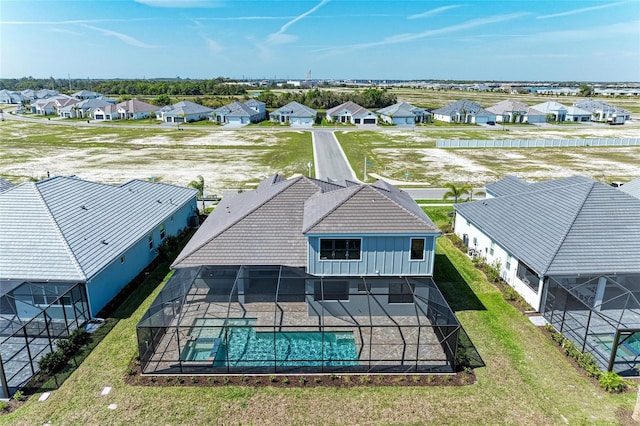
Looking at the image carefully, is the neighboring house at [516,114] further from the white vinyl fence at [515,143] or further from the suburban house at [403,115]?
the white vinyl fence at [515,143]

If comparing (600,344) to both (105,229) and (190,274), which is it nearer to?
(190,274)

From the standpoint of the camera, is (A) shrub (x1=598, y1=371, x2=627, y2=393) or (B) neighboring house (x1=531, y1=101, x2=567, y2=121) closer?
(A) shrub (x1=598, y1=371, x2=627, y2=393)

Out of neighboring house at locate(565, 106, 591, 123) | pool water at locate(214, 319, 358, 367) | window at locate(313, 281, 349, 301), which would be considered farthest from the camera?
neighboring house at locate(565, 106, 591, 123)

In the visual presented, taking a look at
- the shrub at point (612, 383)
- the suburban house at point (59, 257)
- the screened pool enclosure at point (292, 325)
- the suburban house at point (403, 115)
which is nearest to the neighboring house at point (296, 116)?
the suburban house at point (403, 115)

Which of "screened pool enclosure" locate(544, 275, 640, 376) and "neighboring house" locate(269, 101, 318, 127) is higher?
"neighboring house" locate(269, 101, 318, 127)

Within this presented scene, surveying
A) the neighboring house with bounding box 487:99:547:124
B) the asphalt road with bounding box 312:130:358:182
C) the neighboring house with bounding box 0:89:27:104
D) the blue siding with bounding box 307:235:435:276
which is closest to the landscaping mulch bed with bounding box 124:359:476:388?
the blue siding with bounding box 307:235:435:276

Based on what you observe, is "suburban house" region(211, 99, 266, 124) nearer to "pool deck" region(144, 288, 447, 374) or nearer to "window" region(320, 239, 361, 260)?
"pool deck" region(144, 288, 447, 374)

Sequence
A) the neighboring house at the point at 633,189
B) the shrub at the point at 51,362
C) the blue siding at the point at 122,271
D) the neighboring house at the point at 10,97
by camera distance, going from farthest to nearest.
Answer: the neighboring house at the point at 10,97
the neighboring house at the point at 633,189
the blue siding at the point at 122,271
the shrub at the point at 51,362
